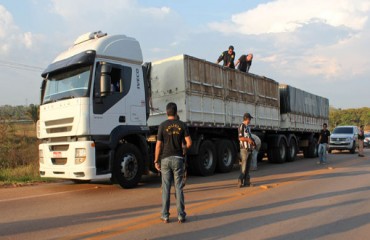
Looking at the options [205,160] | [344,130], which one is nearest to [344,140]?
[344,130]

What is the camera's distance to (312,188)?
30.1 feet

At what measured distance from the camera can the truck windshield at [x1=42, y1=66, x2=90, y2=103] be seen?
Answer: 28.9ft

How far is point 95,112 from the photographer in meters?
8.73

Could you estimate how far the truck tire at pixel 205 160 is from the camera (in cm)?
1187

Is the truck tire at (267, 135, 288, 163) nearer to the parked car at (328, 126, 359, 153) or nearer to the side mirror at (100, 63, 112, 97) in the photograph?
the parked car at (328, 126, 359, 153)

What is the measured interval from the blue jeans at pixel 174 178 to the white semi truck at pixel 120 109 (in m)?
3.04

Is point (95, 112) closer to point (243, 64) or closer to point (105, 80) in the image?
point (105, 80)

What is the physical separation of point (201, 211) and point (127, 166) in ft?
10.0

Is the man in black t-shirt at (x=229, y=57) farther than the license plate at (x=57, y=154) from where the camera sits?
Yes

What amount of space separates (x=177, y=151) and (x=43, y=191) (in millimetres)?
5163

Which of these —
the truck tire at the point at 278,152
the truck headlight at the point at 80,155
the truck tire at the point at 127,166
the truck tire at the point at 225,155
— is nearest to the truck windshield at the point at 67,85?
the truck headlight at the point at 80,155

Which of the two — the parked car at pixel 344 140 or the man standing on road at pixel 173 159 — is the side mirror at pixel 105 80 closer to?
the man standing on road at pixel 173 159

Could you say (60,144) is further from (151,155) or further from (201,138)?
(201,138)

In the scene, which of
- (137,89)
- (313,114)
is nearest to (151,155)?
(137,89)
